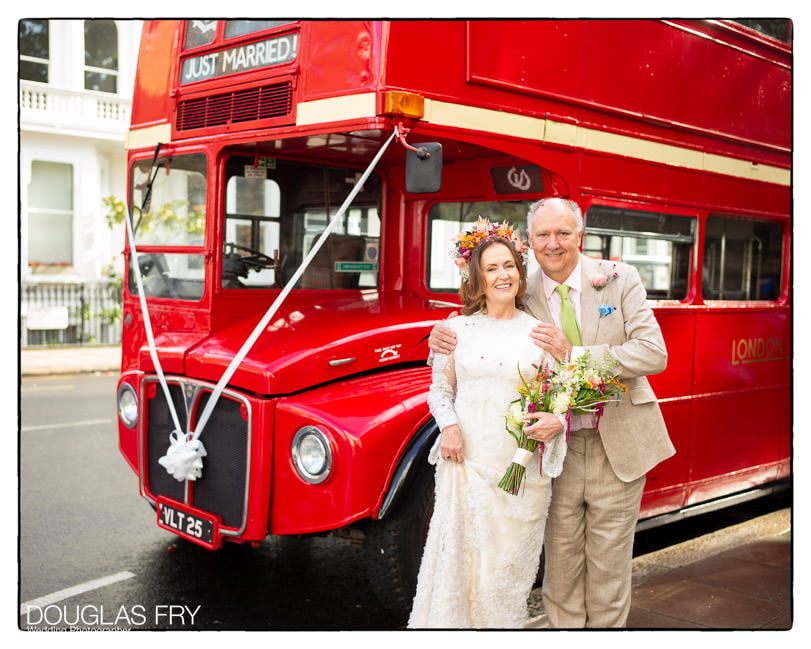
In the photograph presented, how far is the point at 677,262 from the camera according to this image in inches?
192

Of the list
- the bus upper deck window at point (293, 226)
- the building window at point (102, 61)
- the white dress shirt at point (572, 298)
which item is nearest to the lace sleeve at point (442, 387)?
the white dress shirt at point (572, 298)

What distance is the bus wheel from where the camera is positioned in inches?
145

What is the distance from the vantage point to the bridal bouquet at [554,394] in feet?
10.0

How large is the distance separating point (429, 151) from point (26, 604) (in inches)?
114

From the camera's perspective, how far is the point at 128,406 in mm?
4566

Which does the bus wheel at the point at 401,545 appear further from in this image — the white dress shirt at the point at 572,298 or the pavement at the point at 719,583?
the white dress shirt at the point at 572,298

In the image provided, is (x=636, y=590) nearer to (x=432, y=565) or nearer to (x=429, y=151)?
(x=432, y=565)

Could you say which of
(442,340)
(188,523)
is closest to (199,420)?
(188,523)

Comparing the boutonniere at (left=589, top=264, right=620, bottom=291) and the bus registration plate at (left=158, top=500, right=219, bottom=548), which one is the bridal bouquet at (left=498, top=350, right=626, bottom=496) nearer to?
the boutonniere at (left=589, top=264, right=620, bottom=291)

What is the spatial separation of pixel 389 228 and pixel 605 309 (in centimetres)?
193

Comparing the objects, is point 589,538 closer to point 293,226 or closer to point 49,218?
point 293,226

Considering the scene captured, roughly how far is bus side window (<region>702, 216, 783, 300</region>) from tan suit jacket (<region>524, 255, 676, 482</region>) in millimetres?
1897

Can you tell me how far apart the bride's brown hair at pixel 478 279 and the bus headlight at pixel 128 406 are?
2.13 meters

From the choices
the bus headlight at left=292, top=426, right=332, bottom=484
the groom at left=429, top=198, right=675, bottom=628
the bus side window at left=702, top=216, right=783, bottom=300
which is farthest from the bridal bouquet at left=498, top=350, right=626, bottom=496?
the bus side window at left=702, top=216, right=783, bottom=300
